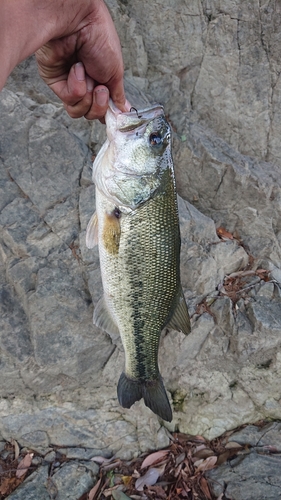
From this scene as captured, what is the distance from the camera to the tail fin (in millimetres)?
2852

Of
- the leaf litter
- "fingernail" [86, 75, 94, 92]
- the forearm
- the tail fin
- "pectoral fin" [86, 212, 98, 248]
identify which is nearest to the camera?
the forearm

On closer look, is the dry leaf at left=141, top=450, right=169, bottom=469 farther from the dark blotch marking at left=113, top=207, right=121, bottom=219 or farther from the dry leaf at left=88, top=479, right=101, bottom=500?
the dark blotch marking at left=113, top=207, right=121, bottom=219

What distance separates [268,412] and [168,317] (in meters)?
2.09

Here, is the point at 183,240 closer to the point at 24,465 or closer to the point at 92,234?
the point at 92,234

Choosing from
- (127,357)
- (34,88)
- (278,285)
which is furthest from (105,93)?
(278,285)

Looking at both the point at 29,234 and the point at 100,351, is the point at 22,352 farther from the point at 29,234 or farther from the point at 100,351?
the point at 29,234

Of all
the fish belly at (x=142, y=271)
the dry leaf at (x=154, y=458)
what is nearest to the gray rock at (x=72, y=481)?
the dry leaf at (x=154, y=458)

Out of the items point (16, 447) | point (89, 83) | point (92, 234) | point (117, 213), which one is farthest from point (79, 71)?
point (16, 447)

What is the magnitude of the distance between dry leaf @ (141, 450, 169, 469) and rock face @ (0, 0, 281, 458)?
94mm

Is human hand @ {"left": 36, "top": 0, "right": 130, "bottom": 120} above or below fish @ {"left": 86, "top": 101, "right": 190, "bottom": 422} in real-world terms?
above

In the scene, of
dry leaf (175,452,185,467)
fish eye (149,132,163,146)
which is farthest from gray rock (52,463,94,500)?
fish eye (149,132,163,146)

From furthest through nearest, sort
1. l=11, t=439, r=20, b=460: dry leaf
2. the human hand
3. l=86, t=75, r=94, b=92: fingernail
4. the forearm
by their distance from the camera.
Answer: l=11, t=439, r=20, b=460: dry leaf
l=86, t=75, r=94, b=92: fingernail
the human hand
the forearm

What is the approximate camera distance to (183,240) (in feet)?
13.1

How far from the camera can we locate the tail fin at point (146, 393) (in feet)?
9.36
